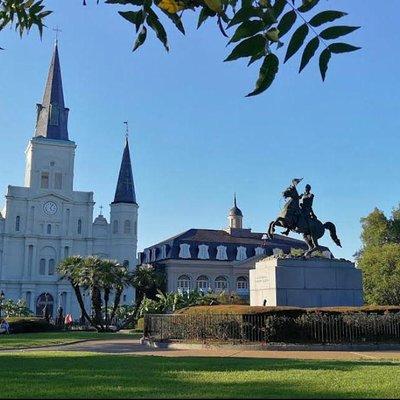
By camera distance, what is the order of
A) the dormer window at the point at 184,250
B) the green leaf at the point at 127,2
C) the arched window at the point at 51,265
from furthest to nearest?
1. the dormer window at the point at 184,250
2. the arched window at the point at 51,265
3. the green leaf at the point at 127,2

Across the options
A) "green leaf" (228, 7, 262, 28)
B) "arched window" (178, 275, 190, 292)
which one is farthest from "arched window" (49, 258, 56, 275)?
"green leaf" (228, 7, 262, 28)

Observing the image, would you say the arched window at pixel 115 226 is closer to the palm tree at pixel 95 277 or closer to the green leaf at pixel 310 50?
the palm tree at pixel 95 277

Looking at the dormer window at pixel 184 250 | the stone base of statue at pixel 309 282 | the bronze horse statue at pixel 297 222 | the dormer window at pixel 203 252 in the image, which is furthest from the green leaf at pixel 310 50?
the dormer window at pixel 203 252

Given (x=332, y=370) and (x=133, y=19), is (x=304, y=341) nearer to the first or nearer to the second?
(x=332, y=370)

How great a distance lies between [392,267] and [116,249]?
1498 inches

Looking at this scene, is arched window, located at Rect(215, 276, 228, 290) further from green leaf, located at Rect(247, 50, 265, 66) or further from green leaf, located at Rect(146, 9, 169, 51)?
green leaf, located at Rect(247, 50, 265, 66)

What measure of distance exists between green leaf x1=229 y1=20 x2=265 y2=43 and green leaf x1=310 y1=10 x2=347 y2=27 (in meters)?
0.25

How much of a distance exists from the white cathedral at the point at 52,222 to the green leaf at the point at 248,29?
7405 centimetres

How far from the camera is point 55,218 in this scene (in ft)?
259

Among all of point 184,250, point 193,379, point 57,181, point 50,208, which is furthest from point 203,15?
point 57,181

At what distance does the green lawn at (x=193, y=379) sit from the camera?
8234 millimetres

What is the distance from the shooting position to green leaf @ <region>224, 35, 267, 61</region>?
2.62 meters

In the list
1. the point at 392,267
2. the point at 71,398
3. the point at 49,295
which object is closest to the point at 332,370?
the point at 71,398

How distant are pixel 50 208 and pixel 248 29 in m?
79.0
